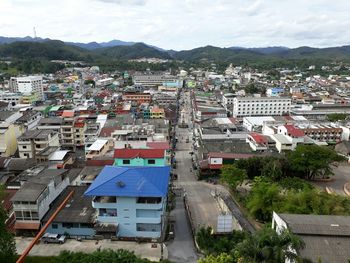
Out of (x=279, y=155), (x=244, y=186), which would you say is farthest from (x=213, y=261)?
(x=279, y=155)

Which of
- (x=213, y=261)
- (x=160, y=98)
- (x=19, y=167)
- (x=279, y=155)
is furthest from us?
(x=160, y=98)

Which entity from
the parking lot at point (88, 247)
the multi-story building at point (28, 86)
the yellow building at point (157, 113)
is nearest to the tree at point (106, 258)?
the parking lot at point (88, 247)

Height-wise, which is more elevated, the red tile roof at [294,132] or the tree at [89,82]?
the tree at [89,82]

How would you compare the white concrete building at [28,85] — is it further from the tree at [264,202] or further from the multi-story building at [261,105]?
the tree at [264,202]

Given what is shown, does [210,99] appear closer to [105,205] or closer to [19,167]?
[19,167]

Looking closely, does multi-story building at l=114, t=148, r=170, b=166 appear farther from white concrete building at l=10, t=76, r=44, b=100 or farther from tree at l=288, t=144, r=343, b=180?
white concrete building at l=10, t=76, r=44, b=100

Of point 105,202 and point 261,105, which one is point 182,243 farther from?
point 261,105
